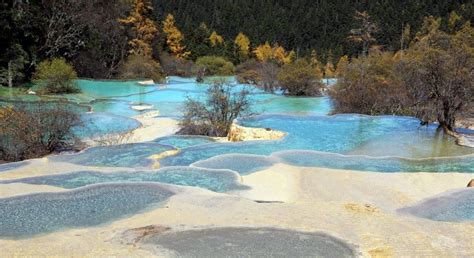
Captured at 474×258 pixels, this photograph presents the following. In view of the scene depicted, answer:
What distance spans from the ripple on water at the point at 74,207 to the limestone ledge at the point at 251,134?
575 centimetres

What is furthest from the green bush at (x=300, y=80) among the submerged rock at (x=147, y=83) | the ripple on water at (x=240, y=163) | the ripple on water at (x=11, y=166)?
the ripple on water at (x=11, y=166)

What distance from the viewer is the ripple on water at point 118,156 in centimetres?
1070

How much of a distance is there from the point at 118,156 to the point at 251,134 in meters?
4.20

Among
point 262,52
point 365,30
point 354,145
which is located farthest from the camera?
point 262,52

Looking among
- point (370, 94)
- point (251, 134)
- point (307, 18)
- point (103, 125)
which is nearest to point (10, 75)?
point (103, 125)

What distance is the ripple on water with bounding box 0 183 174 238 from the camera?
22.3ft

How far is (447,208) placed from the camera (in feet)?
25.1

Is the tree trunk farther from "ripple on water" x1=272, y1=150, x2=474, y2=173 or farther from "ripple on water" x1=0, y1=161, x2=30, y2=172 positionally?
"ripple on water" x1=272, y1=150, x2=474, y2=173

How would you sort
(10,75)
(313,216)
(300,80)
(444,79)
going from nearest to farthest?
(313,216)
(444,79)
(10,75)
(300,80)

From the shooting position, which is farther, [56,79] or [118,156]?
[56,79]

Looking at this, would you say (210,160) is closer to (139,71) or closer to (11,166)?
(11,166)

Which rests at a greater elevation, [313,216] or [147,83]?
[147,83]

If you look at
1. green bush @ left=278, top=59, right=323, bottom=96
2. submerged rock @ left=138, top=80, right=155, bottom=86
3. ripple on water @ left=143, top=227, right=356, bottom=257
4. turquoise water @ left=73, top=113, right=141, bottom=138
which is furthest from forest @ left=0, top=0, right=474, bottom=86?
ripple on water @ left=143, top=227, right=356, bottom=257

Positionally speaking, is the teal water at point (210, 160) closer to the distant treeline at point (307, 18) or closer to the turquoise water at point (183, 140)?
the turquoise water at point (183, 140)
